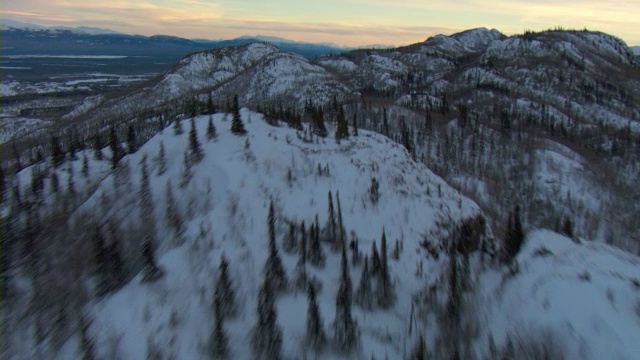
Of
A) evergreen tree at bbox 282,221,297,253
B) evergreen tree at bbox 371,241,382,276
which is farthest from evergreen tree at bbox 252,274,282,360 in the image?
evergreen tree at bbox 371,241,382,276

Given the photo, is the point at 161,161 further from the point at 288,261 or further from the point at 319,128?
the point at 319,128

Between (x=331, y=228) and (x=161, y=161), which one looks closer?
(x=331, y=228)

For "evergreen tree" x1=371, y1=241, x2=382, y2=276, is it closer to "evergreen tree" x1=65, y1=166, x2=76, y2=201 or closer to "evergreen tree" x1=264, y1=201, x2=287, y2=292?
"evergreen tree" x1=264, y1=201, x2=287, y2=292

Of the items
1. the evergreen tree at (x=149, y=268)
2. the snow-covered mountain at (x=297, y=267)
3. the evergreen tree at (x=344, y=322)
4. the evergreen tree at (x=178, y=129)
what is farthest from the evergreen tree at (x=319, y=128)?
the evergreen tree at (x=149, y=268)

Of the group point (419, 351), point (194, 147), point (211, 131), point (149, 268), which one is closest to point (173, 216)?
point (149, 268)

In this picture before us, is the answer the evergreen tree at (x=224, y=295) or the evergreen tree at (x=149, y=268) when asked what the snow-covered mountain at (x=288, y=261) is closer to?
the evergreen tree at (x=149, y=268)

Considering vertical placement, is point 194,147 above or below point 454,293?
above
